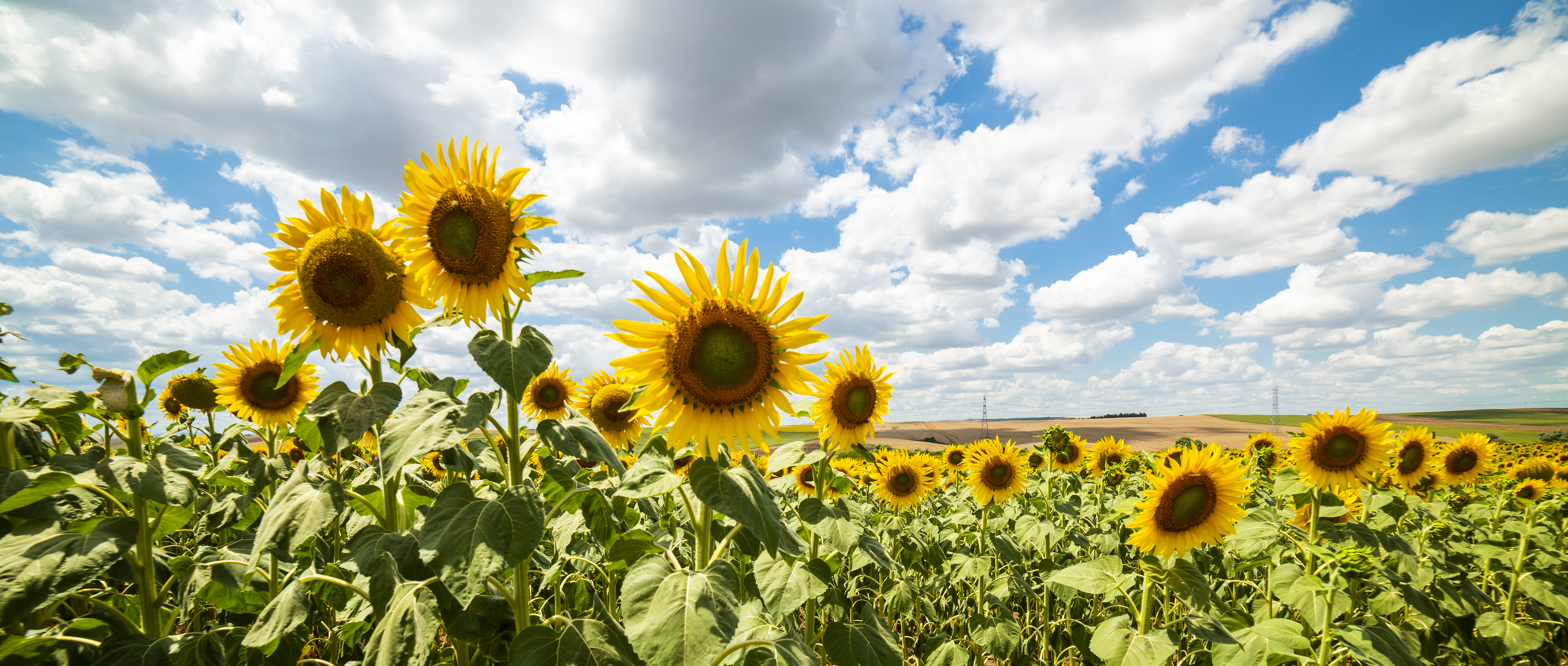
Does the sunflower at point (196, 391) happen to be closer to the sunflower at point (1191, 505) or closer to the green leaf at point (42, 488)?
the green leaf at point (42, 488)

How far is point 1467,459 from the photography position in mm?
7172

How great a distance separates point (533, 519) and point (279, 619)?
1055mm

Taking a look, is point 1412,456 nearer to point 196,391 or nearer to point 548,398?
point 548,398

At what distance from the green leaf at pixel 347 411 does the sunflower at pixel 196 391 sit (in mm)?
2953

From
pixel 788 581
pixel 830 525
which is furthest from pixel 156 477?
pixel 830 525

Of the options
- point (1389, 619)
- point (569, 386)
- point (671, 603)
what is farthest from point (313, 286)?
point (1389, 619)

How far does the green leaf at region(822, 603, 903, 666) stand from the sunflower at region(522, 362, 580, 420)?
318cm

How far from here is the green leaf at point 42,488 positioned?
2.06m

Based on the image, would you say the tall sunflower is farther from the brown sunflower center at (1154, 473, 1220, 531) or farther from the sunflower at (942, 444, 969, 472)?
the sunflower at (942, 444, 969, 472)

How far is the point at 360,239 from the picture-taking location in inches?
98.0

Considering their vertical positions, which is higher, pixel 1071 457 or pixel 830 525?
pixel 830 525

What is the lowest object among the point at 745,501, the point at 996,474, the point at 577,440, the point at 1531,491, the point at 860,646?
the point at 860,646

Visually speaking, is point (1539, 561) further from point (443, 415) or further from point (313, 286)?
point (313, 286)

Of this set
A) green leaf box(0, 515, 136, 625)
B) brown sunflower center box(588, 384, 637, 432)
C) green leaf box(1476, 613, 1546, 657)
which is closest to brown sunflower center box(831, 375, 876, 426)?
brown sunflower center box(588, 384, 637, 432)
